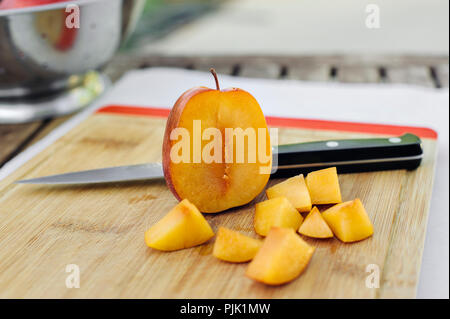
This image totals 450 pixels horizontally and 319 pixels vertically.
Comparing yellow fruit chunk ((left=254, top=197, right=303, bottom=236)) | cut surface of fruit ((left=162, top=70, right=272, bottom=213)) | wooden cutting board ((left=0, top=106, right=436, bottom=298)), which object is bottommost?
wooden cutting board ((left=0, top=106, right=436, bottom=298))

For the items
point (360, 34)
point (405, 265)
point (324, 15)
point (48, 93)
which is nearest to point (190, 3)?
point (324, 15)

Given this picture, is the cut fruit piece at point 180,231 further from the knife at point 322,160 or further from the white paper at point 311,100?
the white paper at point 311,100

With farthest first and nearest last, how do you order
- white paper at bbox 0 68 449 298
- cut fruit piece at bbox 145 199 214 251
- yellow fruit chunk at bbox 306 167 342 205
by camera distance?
white paper at bbox 0 68 449 298 → yellow fruit chunk at bbox 306 167 342 205 → cut fruit piece at bbox 145 199 214 251

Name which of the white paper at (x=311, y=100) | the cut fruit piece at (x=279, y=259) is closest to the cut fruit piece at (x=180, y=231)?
the cut fruit piece at (x=279, y=259)

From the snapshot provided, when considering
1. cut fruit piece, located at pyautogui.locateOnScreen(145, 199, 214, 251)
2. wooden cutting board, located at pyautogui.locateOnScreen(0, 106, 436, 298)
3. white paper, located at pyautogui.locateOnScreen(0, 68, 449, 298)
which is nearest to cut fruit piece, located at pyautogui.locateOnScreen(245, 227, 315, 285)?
wooden cutting board, located at pyautogui.locateOnScreen(0, 106, 436, 298)

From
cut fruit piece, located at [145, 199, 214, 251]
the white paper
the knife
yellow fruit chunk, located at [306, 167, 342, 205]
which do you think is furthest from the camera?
the white paper

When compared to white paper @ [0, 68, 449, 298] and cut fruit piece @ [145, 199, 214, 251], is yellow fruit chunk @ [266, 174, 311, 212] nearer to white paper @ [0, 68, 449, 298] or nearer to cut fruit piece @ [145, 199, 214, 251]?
cut fruit piece @ [145, 199, 214, 251]
